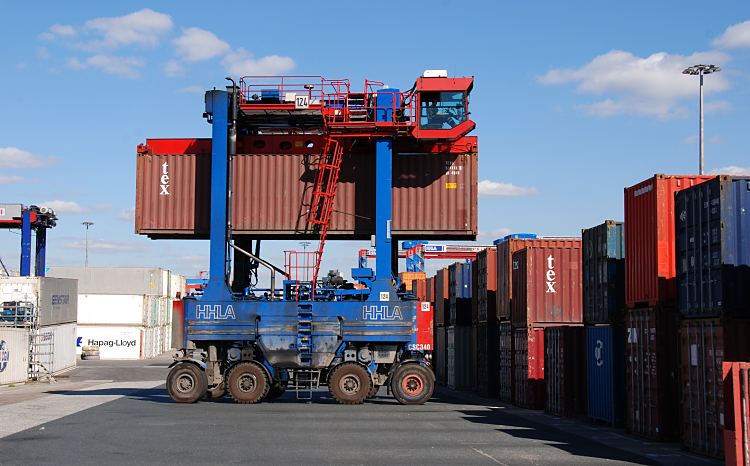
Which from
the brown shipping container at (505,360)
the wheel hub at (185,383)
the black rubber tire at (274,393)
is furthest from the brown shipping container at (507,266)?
the wheel hub at (185,383)

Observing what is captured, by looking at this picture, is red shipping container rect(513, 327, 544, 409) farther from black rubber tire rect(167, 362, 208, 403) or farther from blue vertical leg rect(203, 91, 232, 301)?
black rubber tire rect(167, 362, 208, 403)

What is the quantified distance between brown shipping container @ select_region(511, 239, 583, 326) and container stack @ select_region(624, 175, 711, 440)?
7.71 metres

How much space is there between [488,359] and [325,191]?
9.20m

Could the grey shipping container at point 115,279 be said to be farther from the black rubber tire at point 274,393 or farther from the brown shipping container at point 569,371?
the brown shipping container at point 569,371

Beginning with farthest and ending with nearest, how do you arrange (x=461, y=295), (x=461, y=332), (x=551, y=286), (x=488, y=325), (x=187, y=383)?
1. (x=461, y=295)
2. (x=461, y=332)
3. (x=488, y=325)
4. (x=187, y=383)
5. (x=551, y=286)

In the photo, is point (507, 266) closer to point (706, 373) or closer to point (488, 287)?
point (488, 287)

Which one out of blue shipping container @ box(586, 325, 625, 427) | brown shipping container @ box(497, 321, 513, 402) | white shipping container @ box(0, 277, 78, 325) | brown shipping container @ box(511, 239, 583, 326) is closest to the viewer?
blue shipping container @ box(586, 325, 625, 427)

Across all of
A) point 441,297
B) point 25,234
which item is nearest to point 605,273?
point 441,297

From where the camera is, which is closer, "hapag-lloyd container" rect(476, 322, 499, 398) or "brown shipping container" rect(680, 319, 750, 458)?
"brown shipping container" rect(680, 319, 750, 458)

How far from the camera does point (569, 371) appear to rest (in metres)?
25.7

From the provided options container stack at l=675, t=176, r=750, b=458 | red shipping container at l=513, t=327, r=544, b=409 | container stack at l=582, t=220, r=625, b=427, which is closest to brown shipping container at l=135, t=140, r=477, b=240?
red shipping container at l=513, t=327, r=544, b=409

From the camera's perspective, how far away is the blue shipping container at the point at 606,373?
22.4m

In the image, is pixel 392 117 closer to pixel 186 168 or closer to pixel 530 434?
pixel 186 168

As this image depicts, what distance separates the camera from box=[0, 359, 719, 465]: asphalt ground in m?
17.0
